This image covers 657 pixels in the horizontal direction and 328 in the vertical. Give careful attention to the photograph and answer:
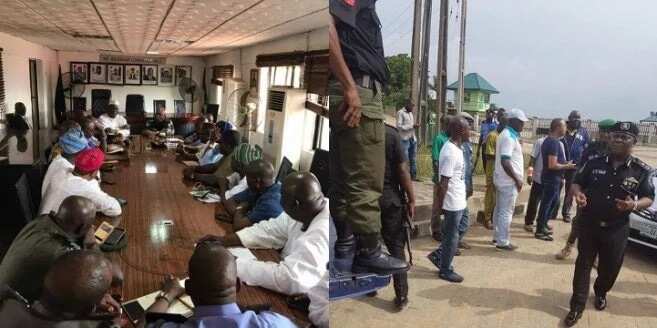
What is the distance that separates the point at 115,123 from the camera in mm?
1034

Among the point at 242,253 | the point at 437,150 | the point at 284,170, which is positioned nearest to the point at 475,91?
the point at 437,150

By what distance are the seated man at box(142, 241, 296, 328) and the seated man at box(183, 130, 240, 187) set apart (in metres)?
0.22

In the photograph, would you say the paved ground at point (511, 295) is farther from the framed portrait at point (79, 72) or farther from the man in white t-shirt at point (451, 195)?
the framed portrait at point (79, 72)

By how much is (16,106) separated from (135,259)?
36 centimetres

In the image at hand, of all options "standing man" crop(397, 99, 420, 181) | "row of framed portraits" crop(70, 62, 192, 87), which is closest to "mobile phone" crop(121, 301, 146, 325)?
"row of framed portraits" crop(70, 62, 192, 87)

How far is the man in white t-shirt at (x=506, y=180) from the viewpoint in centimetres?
179

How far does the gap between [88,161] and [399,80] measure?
684 mm

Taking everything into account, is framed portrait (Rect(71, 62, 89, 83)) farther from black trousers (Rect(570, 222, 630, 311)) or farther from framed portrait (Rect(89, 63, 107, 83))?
black trousers (Rect(570, 222, 630, 311))

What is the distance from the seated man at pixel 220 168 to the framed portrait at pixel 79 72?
305mm

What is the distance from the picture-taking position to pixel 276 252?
3.46 feet

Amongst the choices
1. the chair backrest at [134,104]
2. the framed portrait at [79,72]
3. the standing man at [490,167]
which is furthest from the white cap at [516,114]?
the framed portrait at [79,72]

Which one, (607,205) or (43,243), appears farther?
(607,205)

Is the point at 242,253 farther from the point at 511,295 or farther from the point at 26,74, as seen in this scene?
the point at 511,295

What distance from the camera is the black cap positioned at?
1497 millimetres
